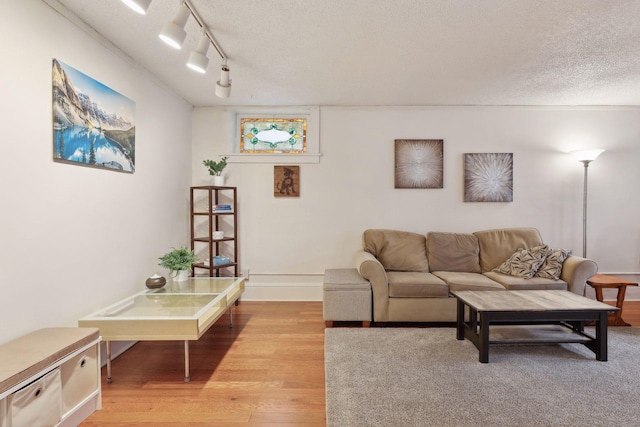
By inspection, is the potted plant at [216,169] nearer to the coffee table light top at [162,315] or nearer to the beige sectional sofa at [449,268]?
the coffee table light top at [162,315]

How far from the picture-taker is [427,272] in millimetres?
3660

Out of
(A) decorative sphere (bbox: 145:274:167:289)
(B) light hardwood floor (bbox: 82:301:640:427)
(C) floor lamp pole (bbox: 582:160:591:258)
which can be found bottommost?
(B) light hardwood floor (bbox: 82:301:640:427)

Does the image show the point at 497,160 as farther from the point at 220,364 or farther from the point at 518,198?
the point at 220,364

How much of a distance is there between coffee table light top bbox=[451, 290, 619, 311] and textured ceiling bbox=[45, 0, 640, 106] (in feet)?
6.59

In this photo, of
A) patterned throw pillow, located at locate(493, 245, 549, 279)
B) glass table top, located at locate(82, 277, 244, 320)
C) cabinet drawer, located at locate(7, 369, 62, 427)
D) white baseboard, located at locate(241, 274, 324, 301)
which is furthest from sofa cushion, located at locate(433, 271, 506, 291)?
cabinet drawer, located at locate(7, 369, 62, 427)

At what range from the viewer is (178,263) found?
10.0 ft

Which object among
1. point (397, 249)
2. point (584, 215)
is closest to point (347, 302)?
point (397, 249)

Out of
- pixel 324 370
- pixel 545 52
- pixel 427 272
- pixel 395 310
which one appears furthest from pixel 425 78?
pixel 324 370

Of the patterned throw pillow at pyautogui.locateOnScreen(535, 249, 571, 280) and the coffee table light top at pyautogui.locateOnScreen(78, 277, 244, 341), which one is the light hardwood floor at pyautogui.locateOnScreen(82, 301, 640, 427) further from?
the patterned throw pillow at pyautogui.locateOnScreen(535, 249, 571, 280)

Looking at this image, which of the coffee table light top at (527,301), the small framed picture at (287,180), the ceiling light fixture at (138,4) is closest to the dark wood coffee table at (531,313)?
the coffee table light top at (527,301)

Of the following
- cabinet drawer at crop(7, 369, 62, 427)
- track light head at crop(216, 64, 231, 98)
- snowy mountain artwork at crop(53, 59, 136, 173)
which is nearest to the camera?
cabinet drawer at crop(7, 369, 62, 427)

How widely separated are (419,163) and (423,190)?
0.35 metres

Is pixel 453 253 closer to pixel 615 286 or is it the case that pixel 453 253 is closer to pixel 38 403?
pixel 615 286

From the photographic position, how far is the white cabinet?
1.33 meters
